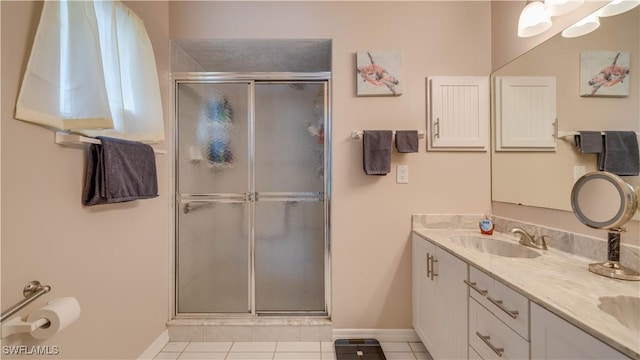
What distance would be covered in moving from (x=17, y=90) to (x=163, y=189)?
3.40 ft

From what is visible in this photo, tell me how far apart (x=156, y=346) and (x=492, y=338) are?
210 cm

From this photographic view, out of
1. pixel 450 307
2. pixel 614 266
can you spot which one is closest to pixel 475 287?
pixel 450 307

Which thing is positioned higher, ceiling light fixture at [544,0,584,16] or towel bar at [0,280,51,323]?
ceiling light fixture at [544,0,584,16]

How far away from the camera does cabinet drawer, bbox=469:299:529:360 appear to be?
0.92 metres

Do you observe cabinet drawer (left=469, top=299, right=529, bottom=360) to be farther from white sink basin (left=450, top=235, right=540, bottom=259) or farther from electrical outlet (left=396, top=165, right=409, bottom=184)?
electrical outlet (left=396, top=165, right=409, bottom=184)

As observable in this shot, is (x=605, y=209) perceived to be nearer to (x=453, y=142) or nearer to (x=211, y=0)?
(x=453, y=142)

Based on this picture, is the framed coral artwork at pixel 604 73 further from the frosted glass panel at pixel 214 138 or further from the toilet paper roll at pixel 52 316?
the toilet paper roll at pixel 52 316

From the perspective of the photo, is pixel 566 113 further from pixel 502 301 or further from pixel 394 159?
pixel 502 301

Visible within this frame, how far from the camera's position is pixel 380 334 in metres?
1.92

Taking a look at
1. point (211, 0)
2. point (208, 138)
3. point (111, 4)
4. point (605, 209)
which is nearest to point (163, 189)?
point (208, 138)

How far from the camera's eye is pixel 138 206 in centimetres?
164

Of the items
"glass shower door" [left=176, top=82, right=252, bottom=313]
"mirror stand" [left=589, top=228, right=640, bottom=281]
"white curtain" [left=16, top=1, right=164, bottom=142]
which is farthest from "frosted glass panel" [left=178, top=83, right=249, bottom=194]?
"mirror stand" [left=589, top=228, right=640, bottom=281]

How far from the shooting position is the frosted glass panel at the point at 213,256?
2068mm

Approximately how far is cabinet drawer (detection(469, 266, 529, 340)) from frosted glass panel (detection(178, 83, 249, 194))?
5.56ft
